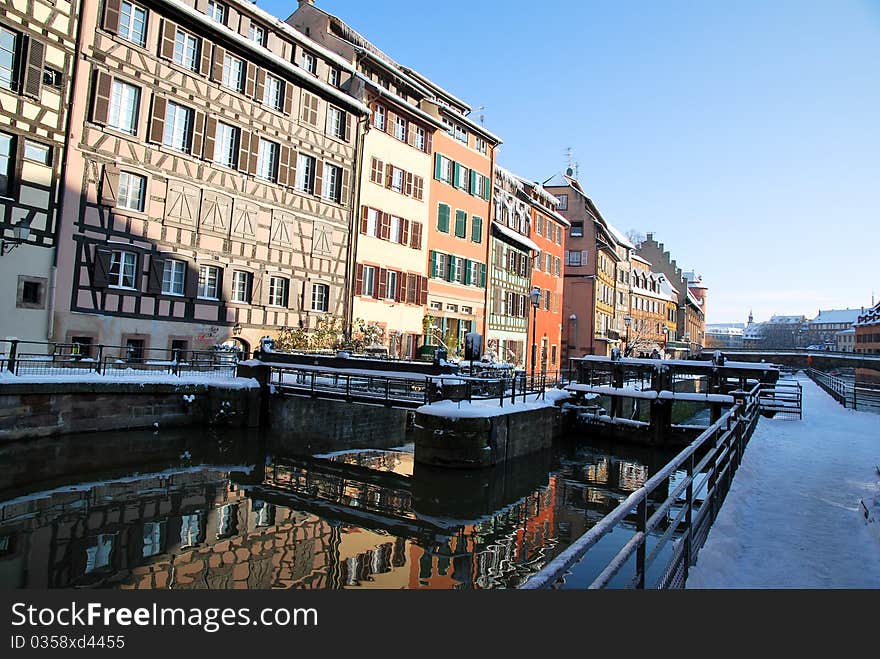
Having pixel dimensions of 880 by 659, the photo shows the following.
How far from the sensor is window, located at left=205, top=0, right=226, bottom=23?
2278cm

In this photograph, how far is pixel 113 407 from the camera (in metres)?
17.1

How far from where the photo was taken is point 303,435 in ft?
64.8

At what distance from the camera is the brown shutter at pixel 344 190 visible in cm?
2834

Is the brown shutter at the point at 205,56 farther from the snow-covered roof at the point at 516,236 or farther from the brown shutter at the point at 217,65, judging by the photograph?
the snow-covered roof at the point at 516,236

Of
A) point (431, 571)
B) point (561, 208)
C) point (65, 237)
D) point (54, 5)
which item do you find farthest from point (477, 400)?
point (561, 208)

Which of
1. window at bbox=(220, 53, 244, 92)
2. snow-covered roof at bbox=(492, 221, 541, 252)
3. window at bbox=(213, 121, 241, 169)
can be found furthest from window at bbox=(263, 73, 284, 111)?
snow-covered roof at bbox=(492, 221, 541, 252)

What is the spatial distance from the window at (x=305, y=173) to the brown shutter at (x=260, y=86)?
2.84 m

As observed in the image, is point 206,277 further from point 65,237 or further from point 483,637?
point 483,637

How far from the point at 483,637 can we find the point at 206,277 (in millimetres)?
22456

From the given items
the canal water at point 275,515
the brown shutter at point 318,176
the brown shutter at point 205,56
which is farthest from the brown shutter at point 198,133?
the canal water at point 275,515

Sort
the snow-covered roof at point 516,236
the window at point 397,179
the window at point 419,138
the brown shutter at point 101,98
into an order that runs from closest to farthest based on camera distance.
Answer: the brown shutter at point 101,98, the window at point 397,179, the window at point 419,138, the snow-covered roof at point 516,236

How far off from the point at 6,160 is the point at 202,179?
614cm

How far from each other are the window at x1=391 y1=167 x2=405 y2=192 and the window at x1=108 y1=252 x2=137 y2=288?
1337 centimetres

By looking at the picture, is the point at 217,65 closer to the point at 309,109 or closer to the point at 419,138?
the point at 309,109
